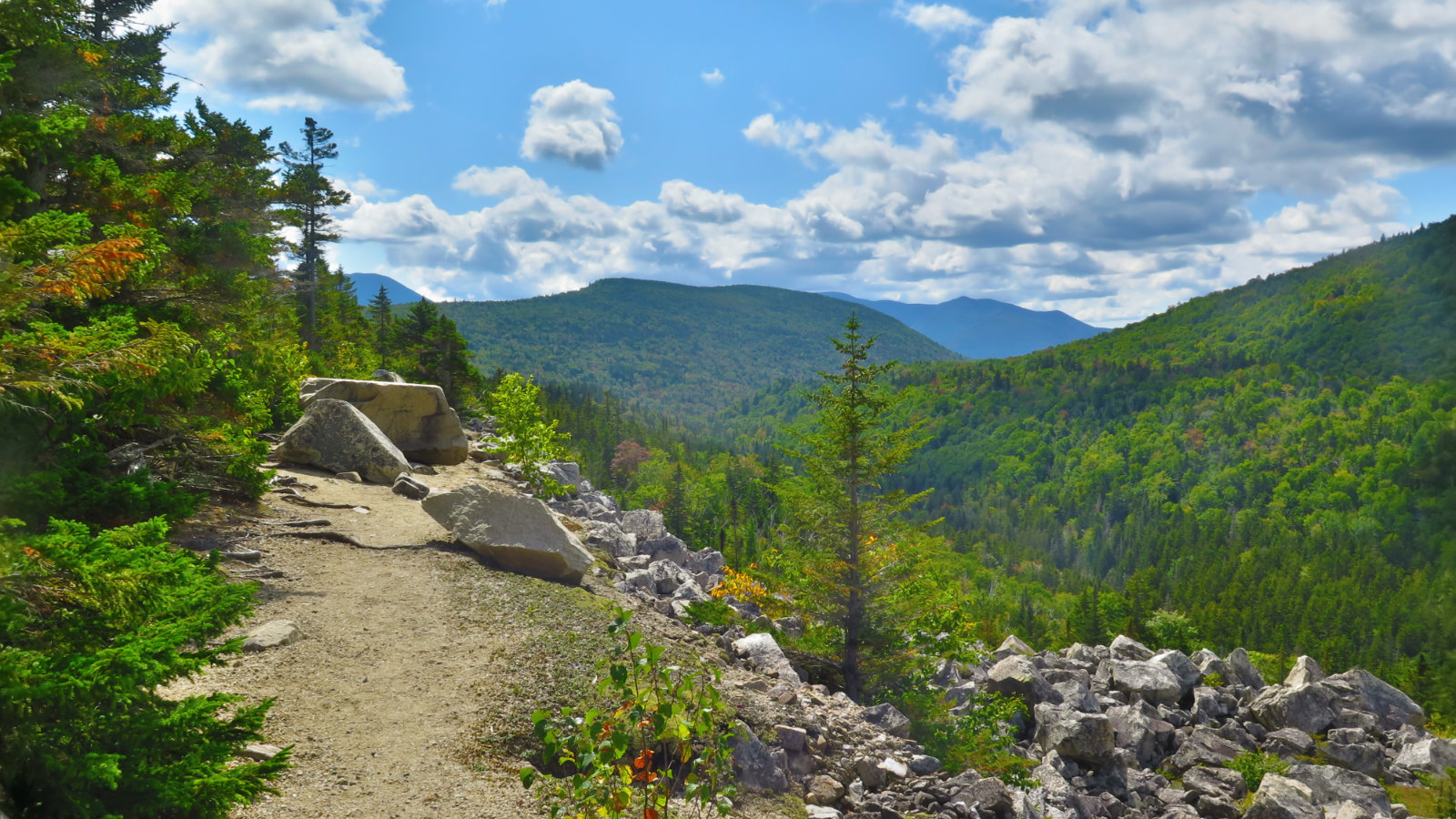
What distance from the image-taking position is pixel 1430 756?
25.3 m

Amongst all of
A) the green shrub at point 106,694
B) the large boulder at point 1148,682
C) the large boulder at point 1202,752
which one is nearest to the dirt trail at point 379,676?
the green shrub at point 106,694

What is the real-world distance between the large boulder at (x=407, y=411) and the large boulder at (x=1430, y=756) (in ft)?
116

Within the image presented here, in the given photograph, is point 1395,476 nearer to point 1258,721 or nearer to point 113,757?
point 1258,721

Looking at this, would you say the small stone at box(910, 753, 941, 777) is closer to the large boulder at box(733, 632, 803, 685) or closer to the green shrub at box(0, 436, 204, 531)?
the large boulder at box(733, 632, 803, 685)

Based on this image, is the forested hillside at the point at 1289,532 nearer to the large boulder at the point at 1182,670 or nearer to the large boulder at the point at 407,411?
the large boulder at the point at 1182,670

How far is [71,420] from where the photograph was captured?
10.0m

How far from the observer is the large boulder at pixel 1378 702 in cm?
3080

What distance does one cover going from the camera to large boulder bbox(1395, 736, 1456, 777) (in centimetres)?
2492

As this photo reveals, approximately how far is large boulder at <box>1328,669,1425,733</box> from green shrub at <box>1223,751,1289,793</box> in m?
11.6

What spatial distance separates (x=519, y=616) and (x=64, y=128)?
870 cm

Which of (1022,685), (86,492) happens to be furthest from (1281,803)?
(86,492)

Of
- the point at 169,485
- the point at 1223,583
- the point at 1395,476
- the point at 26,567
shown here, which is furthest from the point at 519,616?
the point at 1395,476

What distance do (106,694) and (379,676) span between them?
600cm

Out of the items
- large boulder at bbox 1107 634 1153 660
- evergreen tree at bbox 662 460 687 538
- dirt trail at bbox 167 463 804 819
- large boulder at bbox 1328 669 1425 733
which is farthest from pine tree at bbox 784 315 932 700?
evergreen tree at bbox 662 460 687 538
